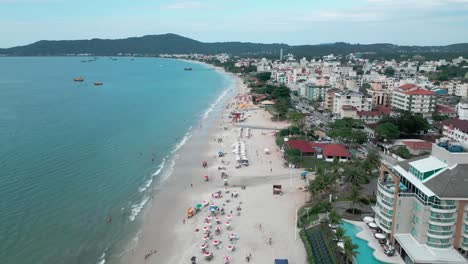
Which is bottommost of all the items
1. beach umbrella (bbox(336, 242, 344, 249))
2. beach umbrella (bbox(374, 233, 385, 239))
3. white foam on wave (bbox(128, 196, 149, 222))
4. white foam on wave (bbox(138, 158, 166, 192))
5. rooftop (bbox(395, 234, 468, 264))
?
white foam on wave (bbox(128, 196, 149, 222))

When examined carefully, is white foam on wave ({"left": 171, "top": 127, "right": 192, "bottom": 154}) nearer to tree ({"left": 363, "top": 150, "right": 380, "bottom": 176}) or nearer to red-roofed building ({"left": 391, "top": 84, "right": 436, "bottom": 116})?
tree ({"left": 363, "top": 150, "right": 380, "bottom": 176})

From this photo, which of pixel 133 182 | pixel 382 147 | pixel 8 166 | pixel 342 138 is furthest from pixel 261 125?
pixel 8 166

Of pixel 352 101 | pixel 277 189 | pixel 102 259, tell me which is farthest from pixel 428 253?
pixel 352 101

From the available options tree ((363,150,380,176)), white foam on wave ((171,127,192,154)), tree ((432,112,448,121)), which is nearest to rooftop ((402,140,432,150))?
tree ((363,150,380,176))

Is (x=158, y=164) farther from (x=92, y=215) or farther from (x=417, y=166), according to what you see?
(x=417, y=166)

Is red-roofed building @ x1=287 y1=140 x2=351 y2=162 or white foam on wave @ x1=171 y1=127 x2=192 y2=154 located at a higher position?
red-roofed building @ x1=287 y1=140 x2=351 y2=162

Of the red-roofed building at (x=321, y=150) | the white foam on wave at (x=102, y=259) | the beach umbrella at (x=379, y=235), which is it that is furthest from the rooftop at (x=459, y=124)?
the white foam on wave at (x=102, y=259)
